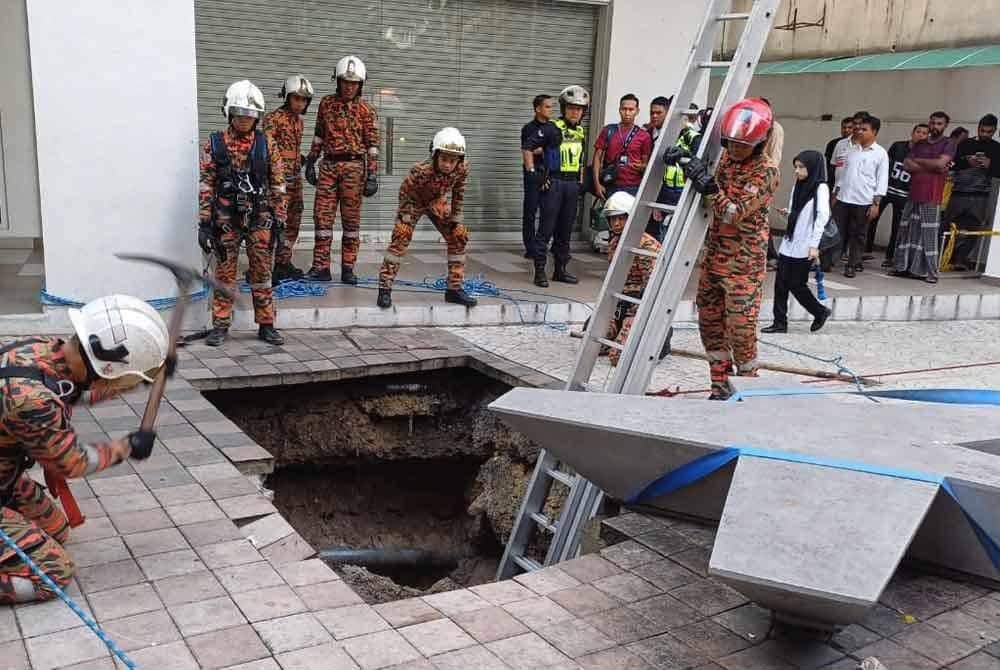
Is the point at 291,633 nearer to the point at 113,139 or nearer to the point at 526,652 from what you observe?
the point at 526,652

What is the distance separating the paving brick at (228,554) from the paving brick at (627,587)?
4.56ft

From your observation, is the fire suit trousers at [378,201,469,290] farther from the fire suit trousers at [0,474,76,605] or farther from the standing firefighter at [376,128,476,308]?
the fire suit trousers at [0,474,76,605]

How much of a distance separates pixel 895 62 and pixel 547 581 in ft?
34.4

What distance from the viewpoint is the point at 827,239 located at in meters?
9.11

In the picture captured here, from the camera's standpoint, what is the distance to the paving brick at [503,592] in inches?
140

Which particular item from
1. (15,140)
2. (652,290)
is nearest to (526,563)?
(652,290)

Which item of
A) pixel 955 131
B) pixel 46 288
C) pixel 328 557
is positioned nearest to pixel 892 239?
pixel 955 131

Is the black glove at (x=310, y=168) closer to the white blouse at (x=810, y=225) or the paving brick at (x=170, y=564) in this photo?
the white blouse at (x=810, y=225)

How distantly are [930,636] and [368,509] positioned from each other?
179 inches

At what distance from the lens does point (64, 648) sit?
9.89 ft

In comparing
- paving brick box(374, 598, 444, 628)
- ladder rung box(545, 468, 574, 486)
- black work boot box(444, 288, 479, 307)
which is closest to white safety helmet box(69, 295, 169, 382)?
paving brick box(374, 598, 444, 628)

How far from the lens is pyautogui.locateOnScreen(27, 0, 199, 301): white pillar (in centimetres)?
610

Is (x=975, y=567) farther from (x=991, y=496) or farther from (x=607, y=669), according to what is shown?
(x=607, y=669)

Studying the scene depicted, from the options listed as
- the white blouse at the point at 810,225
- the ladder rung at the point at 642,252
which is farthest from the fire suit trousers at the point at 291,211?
the white blouse at the point at 810,225
